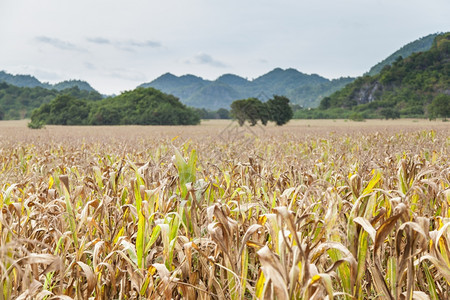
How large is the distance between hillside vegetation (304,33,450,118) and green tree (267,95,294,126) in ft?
119

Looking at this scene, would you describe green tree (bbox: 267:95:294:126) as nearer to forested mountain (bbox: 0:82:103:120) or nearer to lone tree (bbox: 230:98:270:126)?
lone tree (bbox: 230:98:270:126)

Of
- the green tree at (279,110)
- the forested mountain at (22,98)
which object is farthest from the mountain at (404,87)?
the forested mountain at (22,98)

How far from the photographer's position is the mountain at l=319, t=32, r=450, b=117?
84.1 meters

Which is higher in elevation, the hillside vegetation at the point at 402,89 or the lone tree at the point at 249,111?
the hillside vegetation at the point at 402,89

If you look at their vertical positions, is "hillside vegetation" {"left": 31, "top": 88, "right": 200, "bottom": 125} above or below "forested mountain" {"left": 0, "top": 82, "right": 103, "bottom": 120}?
below

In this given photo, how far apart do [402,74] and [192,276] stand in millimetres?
114503

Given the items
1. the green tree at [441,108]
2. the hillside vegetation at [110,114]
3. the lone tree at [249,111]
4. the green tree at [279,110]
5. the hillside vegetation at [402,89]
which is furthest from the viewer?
the hillside vegetation at [402,89]

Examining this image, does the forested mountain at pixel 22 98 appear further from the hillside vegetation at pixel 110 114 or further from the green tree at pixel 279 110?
the green tree at pixel 279 110

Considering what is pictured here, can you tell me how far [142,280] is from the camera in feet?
5.23

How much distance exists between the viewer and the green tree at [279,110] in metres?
44.4

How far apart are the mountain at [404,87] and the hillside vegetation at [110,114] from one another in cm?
4449

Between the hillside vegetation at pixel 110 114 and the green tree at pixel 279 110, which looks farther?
the hillside vegetation at pixel 110 114

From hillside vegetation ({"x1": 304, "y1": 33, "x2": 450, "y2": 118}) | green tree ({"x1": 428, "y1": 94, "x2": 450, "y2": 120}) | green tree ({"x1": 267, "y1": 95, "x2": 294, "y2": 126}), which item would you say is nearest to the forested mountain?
green tree ({"x1": 267, "y1": 95, "x2": 294, "y2": 126})

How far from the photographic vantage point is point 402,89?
309 feet
